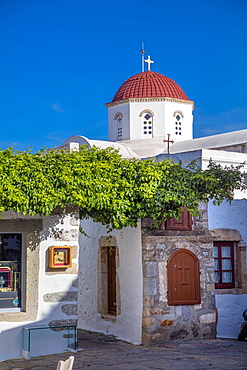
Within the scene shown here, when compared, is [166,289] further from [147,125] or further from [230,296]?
[147,125]

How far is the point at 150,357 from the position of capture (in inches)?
307

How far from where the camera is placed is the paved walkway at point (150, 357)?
283 inches

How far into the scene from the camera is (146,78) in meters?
25.0

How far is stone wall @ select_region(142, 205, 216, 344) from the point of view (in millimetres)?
8906

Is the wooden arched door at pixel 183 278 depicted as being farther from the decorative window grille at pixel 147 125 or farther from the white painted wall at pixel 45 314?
the decorative window grille at pixel 147 125

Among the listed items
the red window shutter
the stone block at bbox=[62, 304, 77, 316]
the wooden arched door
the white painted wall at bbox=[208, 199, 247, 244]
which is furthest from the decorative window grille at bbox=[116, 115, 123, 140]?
the stone block at bbox=[62, 304, 77, 316]

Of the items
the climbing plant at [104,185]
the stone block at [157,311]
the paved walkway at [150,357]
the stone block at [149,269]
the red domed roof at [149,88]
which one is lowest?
the paved walkway at [150,357]

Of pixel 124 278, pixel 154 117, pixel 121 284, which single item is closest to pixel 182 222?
pixel 124 278

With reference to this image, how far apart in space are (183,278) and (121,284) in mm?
1087

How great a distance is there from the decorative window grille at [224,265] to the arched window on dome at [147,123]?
47.3 feet

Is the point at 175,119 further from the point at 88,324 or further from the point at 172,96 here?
the point at 88,324

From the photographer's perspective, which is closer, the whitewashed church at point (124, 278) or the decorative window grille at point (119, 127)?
the whitewashed church at point (124, 278)

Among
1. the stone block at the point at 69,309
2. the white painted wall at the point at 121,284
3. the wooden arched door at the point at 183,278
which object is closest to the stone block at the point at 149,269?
the white painted wall at the point at 121,284

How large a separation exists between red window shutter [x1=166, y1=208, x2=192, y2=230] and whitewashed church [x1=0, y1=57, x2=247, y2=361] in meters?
0.02
